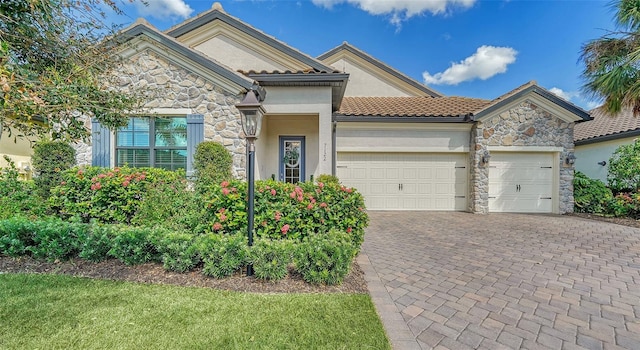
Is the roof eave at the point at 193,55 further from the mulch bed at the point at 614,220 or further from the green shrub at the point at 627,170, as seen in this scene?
the green shrub at the point at 627,170

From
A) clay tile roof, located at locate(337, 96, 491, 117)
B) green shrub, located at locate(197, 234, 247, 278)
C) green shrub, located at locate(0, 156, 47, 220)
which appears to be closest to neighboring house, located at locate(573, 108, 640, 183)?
clay tile roof, located at locate(337, 96, 491, 117)

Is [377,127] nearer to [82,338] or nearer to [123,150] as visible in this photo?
[123,150]

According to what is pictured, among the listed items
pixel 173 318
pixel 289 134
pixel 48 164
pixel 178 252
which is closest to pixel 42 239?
pixel 178 252

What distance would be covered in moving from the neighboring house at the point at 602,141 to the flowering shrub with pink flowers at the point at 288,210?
13.0m

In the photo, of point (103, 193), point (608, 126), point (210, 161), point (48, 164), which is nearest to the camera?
point (103, 193)

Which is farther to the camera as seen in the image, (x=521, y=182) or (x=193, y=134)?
(x=521, y=182)

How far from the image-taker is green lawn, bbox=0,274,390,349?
2402mm

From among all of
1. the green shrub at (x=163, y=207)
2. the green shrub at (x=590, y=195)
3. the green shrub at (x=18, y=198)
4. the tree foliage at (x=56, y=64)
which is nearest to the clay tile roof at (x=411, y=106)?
the green shrub at (x=590, y=195)

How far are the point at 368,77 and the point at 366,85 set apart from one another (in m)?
0.44

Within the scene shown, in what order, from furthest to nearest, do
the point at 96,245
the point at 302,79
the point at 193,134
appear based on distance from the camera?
the point at 302,79
the point at 193,134
the point at 96,245

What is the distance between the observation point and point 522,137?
32.4 ft

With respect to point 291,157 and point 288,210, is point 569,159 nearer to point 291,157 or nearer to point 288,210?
point 291,157

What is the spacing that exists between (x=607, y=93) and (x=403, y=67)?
8.35 meters

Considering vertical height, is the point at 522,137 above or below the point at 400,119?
below
